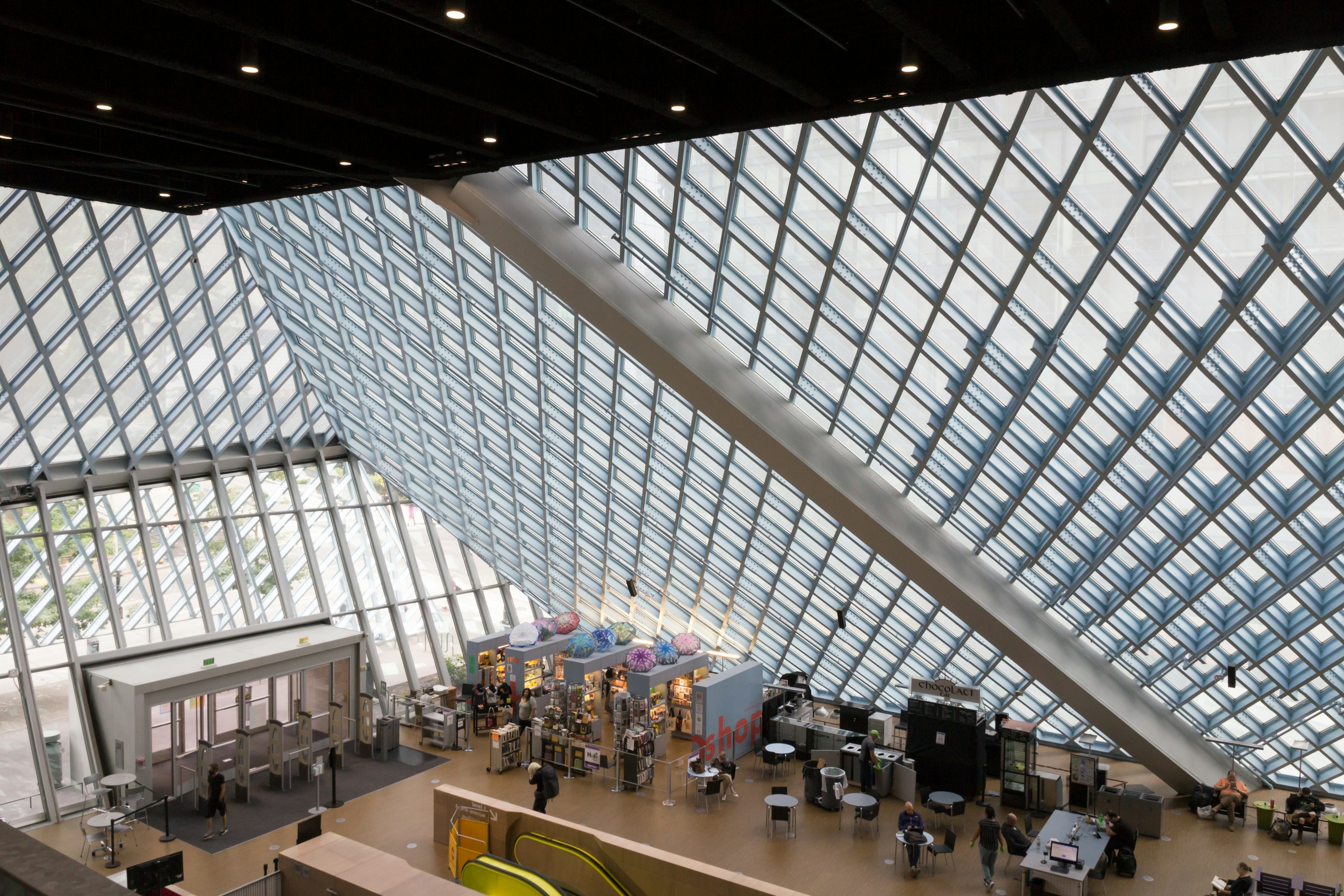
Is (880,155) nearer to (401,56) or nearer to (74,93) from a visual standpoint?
(401,56)

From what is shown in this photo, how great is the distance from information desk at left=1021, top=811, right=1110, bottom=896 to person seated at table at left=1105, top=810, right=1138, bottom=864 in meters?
0.17

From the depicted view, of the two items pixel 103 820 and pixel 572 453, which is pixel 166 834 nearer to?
pixel 103 820

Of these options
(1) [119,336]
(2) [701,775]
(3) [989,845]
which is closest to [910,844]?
(3) [989,845]

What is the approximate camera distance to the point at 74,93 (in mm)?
9586

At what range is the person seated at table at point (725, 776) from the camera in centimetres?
2467

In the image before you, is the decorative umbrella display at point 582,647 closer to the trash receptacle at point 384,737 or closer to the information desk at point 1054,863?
the trash receptacle at point 384,737

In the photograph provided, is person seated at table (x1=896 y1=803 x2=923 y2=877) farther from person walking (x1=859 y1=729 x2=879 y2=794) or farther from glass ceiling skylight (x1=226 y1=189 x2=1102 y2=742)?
glass ceiling skylight (x1=226 y1=189 x2=1102 y2=742)

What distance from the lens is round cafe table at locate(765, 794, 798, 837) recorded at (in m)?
22.1

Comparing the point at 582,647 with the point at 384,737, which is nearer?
the point at 384,737

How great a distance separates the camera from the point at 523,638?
3259cm

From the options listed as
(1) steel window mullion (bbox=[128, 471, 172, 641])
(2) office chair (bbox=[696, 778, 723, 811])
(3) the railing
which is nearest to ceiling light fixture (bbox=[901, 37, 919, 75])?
(3) the railing

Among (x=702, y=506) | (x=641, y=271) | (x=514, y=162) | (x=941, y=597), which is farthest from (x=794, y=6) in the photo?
(x=702, y=506)

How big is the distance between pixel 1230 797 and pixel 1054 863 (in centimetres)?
725

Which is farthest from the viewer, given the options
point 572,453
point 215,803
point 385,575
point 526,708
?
point 385,575
